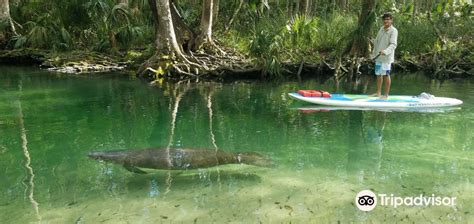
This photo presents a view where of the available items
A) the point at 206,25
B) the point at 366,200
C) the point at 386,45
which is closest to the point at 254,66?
the point at 206,25

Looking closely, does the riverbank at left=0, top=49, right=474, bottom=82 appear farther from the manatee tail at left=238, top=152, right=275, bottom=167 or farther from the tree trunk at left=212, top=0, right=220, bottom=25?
the manatee tail at left=238, top=152, right=275, bottom=167

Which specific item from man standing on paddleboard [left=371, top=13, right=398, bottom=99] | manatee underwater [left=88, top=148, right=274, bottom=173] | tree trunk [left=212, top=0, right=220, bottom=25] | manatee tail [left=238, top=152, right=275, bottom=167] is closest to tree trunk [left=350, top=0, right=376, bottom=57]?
man standing on paddleboard [left=371, top=13, right=398, bottom=99]

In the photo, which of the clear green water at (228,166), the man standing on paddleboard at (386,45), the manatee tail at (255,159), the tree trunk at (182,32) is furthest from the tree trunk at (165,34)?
the manatee tail at (255,159)

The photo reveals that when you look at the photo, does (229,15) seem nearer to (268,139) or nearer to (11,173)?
(268,139)

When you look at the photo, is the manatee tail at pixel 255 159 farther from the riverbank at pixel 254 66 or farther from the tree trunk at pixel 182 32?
the tree trunk at pixel 182 32

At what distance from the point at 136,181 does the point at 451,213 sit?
132 inches

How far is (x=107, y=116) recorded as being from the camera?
8.77 meters

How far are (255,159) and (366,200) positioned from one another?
159 cm

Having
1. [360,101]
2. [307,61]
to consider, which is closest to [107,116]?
[360,101]

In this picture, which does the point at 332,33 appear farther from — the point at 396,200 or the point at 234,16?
the point at 396,200

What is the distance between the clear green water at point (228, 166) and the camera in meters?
4.50

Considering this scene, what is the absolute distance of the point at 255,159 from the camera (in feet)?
19.2

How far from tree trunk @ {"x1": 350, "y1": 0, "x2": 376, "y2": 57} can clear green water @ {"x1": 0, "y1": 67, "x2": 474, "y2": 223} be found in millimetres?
4722

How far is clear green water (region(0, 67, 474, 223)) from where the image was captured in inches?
177
